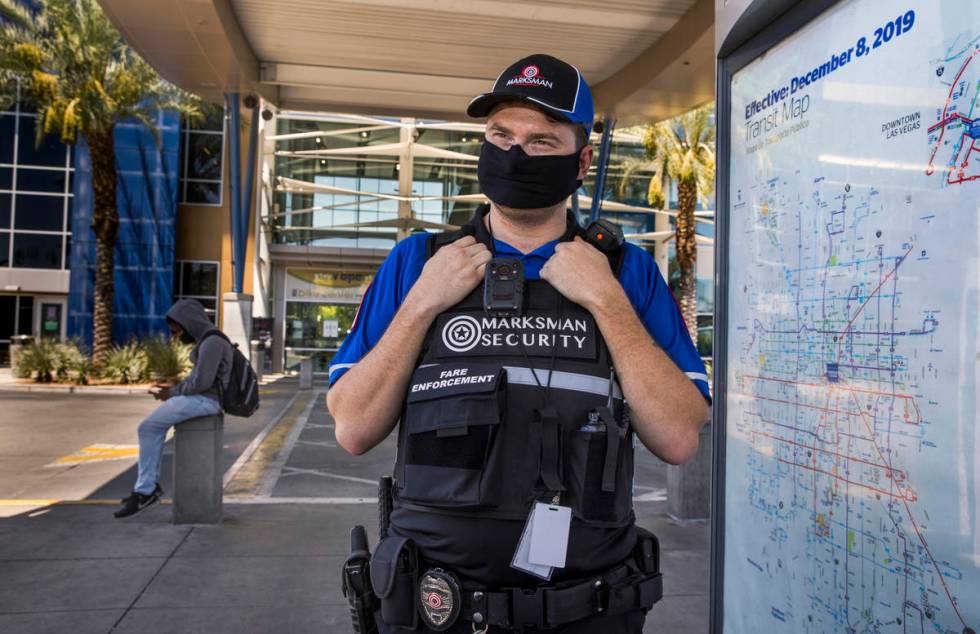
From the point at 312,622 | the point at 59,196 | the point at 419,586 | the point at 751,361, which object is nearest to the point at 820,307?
the point at 751,361

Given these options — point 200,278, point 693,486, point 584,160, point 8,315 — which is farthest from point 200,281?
point 584,160

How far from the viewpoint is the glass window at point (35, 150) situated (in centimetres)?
2753

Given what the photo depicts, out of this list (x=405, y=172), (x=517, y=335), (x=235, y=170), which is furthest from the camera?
(x=405, y=172)

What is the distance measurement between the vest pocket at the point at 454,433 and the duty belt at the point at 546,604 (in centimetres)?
21

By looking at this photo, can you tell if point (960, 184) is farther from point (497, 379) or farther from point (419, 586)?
point (419, 586)

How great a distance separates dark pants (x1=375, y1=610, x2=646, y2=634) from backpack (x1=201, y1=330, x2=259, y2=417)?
5133mm

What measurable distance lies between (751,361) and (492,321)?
1342 millimetres

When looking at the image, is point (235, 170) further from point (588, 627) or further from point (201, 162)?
point (588, 627)

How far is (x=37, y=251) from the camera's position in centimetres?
2758

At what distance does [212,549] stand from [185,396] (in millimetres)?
1380

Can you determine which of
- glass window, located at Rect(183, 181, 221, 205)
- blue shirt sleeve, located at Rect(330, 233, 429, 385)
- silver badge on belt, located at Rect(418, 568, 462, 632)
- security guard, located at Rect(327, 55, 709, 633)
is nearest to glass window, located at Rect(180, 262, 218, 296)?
glass window, located at Rect(183, 181, 221, 205)

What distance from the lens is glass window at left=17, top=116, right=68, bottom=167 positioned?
27.5 metres

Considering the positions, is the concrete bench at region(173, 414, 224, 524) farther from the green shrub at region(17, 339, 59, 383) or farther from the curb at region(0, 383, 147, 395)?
the green shrub at region(17, 339, 59, 383)

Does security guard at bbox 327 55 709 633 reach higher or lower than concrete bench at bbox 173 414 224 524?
higher
